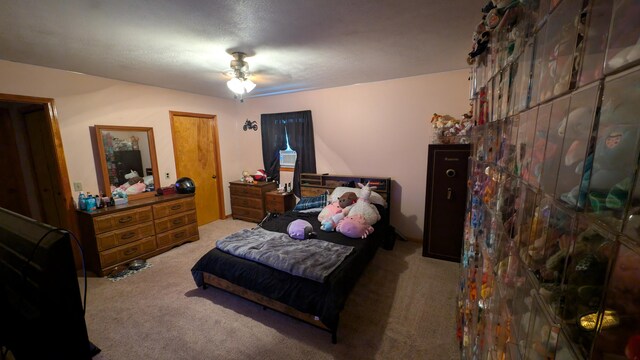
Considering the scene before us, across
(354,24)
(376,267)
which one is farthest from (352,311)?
(354,24)

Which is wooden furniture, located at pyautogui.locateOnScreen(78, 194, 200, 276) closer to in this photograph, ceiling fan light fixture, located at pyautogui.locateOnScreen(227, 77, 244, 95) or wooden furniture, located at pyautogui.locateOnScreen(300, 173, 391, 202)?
wooden furniture, located at pyautogui.locateOnScreen(300, 173, 391, 202)

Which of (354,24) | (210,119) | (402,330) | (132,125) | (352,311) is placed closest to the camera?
(354,24)

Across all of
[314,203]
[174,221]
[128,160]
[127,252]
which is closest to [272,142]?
[314,203]

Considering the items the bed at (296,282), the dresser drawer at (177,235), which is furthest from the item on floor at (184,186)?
the bed at (296,282)

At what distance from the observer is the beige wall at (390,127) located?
10.6 feet

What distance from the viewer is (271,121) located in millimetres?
4465

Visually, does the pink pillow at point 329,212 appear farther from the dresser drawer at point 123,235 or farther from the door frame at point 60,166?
the door frame at point 60,166

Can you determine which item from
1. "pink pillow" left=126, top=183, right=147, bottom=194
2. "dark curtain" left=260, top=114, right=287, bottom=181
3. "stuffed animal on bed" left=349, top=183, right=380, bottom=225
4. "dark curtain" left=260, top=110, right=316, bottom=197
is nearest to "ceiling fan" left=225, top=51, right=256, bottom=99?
"dark curtain" left=260, top=110, right=316, bottom=197

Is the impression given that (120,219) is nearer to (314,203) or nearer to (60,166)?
(60,166)

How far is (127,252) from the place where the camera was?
296cm

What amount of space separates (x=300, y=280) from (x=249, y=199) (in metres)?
2.86

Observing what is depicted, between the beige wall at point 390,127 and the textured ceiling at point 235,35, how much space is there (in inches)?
14.5

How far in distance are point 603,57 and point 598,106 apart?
3.1 inches

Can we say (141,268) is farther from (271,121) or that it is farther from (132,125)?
(271,121)
